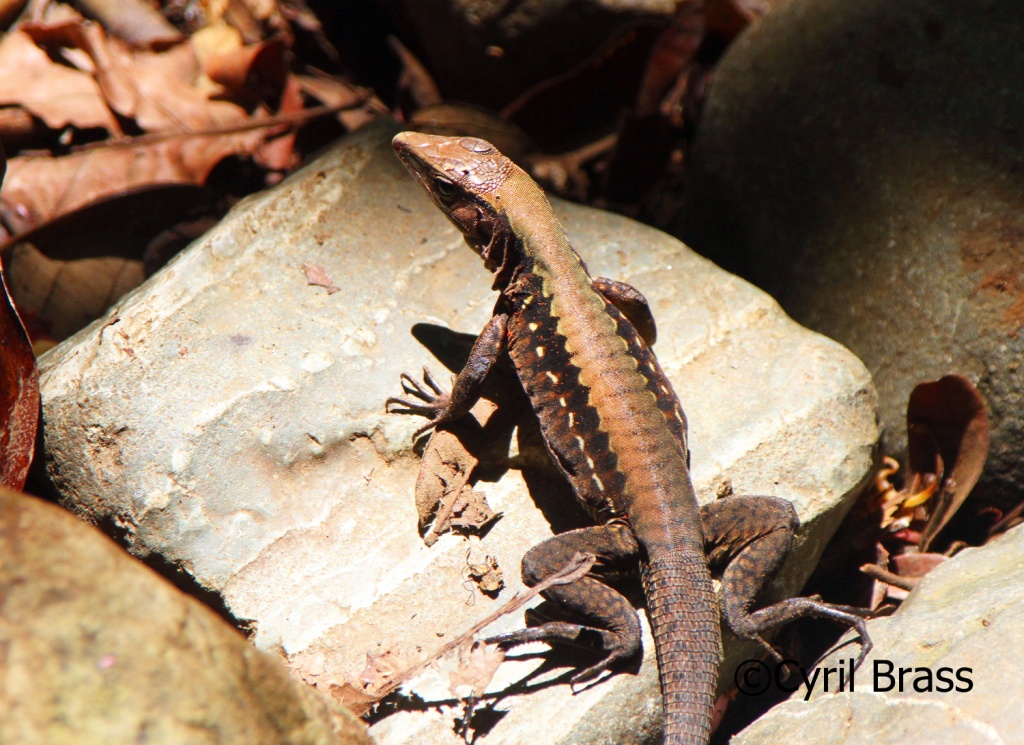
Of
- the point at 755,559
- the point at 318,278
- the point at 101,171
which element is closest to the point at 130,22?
the point at 101,171

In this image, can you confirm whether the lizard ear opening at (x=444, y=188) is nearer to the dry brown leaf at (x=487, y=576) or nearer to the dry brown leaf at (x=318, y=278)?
the dry brown leaf at (x=318, y=278)

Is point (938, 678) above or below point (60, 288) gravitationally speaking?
above

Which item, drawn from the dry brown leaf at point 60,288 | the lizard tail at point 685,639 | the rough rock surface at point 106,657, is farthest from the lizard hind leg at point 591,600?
the dry brown leaf at point 60,288

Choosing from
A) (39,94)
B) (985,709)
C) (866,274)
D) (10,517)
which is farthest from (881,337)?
(39,94)

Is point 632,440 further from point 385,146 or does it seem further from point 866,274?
point 385,146

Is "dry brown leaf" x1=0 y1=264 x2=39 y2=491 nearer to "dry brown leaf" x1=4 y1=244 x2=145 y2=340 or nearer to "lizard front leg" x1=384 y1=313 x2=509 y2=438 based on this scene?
"dry brown leaf" x1=4 y1=244 x2=145 y2=340

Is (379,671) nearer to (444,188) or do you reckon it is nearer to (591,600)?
(591,600)
